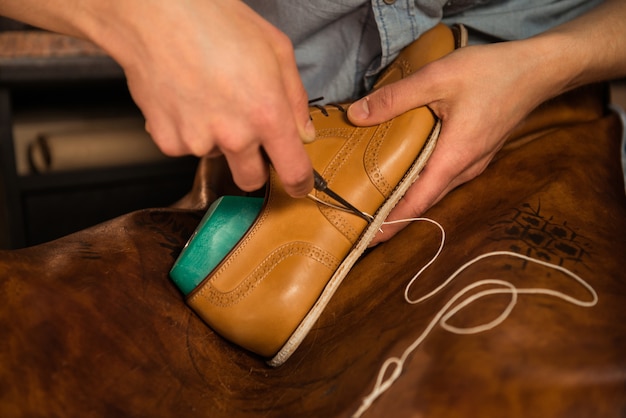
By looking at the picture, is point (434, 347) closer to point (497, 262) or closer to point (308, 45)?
point (497, 262)

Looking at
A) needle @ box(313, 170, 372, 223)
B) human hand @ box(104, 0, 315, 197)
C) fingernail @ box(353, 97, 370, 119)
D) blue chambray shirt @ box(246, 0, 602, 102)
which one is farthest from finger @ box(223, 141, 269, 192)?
blue chambray shirt @ box(246, 0, 602, 102)

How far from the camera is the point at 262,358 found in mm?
830

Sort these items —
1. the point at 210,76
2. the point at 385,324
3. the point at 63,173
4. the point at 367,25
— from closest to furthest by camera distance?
the point at 210,76, the point at 385,324, the point at 367,25, the point at 63,173

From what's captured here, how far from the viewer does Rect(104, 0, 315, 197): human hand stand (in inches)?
22.1

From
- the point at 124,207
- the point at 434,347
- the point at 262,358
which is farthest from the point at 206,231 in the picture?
the point at 124,207

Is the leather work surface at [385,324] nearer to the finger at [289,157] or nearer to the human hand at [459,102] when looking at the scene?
the human hand at [459,102]

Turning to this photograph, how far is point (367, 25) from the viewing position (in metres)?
1.02

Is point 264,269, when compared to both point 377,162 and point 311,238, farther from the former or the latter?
point 377,162

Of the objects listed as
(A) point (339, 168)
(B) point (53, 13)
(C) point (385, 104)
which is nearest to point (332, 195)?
(A) point (339, 168)

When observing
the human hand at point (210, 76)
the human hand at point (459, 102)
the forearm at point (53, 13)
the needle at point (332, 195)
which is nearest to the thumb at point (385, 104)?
the human hand at point (459, 102)

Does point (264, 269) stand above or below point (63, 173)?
above

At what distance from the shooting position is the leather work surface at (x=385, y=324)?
0.53m

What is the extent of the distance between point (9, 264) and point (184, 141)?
279 millimetres

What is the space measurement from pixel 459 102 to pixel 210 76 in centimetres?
42
